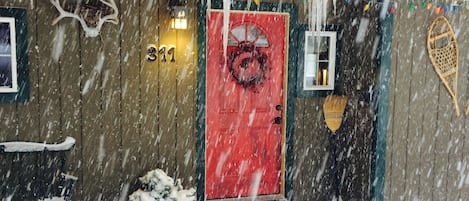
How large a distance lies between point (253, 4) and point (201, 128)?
1422mm

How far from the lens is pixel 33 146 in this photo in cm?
438

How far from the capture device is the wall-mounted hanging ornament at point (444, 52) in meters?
5.00

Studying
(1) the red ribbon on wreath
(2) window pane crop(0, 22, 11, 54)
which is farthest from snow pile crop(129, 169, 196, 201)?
(2) window pane crop(0, 22, 11, 54)

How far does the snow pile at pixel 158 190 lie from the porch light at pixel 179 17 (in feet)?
4.70

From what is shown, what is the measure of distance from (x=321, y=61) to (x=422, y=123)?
129 cm

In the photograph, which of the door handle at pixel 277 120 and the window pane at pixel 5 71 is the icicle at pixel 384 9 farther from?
the window pane at pixel 5 71

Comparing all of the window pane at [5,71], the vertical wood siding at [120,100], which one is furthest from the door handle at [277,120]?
the window pane at [5,71]

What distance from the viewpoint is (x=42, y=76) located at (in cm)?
441

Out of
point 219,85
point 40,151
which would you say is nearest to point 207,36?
point 219,85

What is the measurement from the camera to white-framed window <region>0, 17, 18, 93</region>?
14.1 ft

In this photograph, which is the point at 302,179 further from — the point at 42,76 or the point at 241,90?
the point at 42,76

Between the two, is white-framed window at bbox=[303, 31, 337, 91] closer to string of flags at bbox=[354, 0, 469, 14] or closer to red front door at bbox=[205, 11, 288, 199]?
red front door at bbox=[205, 11, 288, 199]

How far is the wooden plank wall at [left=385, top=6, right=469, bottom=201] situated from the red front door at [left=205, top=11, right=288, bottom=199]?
1201mm

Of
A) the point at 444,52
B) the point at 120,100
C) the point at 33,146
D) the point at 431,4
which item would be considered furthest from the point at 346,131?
the point at 33,146
